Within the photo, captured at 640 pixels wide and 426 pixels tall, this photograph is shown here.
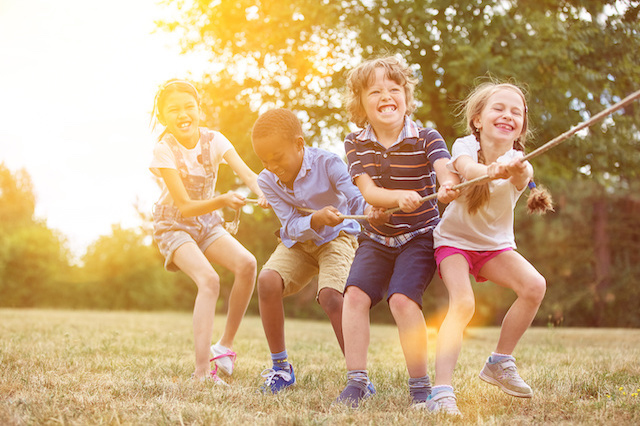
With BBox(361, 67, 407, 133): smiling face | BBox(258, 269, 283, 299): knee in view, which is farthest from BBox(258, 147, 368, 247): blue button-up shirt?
BBox(361, 67, 407, 133): smiling face

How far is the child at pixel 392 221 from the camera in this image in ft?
10.5

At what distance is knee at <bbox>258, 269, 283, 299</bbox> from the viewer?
12.7 feet

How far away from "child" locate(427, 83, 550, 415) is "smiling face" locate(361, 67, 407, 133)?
384 mm

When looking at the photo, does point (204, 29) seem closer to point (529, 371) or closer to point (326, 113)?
point (326, 113)

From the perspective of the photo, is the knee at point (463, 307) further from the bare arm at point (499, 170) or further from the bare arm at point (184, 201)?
the bare arm at point (184, 201)

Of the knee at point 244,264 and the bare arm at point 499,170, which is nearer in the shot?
the bare arm at point 499,170

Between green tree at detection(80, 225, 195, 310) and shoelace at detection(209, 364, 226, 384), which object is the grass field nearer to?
shoelace at detection(209, 364, 226, 384)

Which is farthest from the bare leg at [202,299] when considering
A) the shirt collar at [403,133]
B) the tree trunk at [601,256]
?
the tree trunk at [601,256]

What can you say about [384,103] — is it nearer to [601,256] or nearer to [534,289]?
[534,289]

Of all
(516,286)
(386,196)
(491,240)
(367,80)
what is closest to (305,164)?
(367,80)

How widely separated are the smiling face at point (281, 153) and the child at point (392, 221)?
37cm

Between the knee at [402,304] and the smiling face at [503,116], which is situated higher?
the smiling face at [503,116]

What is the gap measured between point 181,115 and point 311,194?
3.81 ft

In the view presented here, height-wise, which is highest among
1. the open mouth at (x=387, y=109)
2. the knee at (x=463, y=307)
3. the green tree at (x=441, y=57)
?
the green tree at (x=441, y=57)
